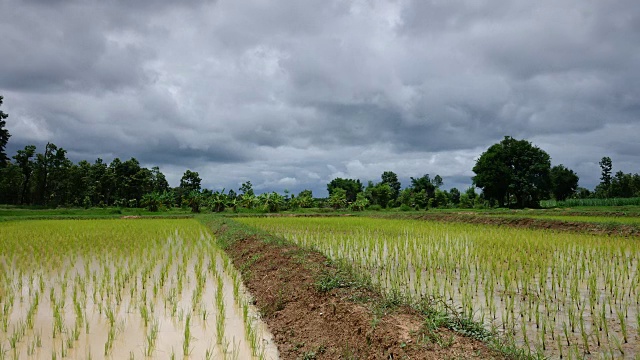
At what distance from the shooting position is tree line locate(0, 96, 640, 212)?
3778cm

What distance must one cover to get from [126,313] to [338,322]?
2865 mm

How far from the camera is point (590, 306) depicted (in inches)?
197

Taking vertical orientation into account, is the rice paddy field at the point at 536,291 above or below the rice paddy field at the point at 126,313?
above

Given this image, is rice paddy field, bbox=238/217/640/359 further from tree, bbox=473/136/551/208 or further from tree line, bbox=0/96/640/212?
tree, bbox=473/136/551/208

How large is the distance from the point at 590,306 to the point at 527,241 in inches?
262

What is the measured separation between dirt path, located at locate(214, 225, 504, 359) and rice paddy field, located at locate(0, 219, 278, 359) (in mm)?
305

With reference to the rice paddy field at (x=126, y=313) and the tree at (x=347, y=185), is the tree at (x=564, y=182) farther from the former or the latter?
the rice paddy field at (x=126, y=313)

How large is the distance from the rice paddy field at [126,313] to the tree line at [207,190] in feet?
88.5

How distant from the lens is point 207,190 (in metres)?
40.4

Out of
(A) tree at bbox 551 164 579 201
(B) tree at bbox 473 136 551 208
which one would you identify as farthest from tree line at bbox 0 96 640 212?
(A) tree at bbox 551 164 579 201

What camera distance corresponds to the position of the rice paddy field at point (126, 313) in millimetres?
4102

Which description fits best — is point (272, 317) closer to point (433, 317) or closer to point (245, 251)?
point (433, 317)

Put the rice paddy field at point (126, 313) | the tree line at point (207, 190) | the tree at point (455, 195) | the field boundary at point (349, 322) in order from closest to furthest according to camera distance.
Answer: the field boundary at point (349, 322) → the rice paddy field at point (126, 313) → the tree line at point (207, 190) → the tree at point (455, 195)

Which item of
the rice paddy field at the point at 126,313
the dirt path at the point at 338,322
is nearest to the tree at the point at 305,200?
the rice paddy field at the point at 126,313
